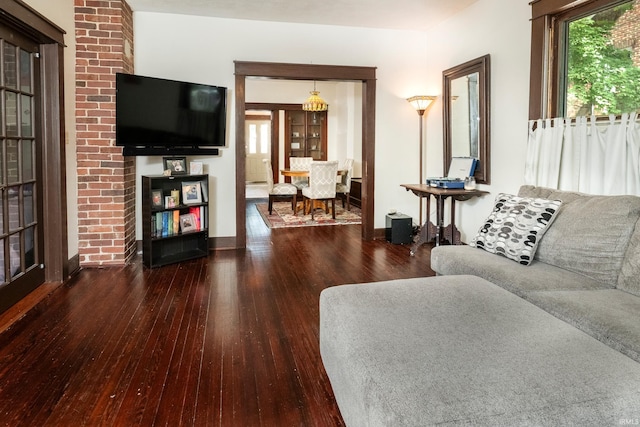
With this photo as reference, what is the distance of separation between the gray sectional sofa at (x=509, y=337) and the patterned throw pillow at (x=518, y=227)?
68 mm

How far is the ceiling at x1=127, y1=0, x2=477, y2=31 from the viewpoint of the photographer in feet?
14.4

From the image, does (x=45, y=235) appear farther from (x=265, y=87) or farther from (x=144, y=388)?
(x=265, y=87)

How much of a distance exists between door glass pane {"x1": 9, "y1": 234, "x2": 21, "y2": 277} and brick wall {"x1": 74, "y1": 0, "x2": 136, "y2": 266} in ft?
3.21

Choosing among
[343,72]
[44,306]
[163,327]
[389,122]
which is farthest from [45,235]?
[389,122]

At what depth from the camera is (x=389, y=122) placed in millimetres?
5543

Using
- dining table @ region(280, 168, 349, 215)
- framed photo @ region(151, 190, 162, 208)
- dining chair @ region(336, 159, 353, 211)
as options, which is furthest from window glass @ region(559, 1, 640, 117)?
dining chair @ region(336, 159, 353, 211)

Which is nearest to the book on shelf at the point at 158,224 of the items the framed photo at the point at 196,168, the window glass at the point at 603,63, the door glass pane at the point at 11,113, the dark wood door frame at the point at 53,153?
the framed photo at the point at 196,168

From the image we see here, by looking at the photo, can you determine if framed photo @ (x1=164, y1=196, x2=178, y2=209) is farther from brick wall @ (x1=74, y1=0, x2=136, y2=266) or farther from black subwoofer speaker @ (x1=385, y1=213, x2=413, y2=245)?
black subwoofer speaker @ (x1=385, y1=213, x2=413, y2=245)

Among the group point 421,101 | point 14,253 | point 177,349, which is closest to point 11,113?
point 14,253

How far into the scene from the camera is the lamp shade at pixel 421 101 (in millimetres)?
5262

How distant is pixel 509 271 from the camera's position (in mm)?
2471

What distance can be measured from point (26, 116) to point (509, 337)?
361 centimetres

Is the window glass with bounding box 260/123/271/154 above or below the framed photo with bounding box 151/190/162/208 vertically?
above

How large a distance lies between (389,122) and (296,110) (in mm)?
5084
